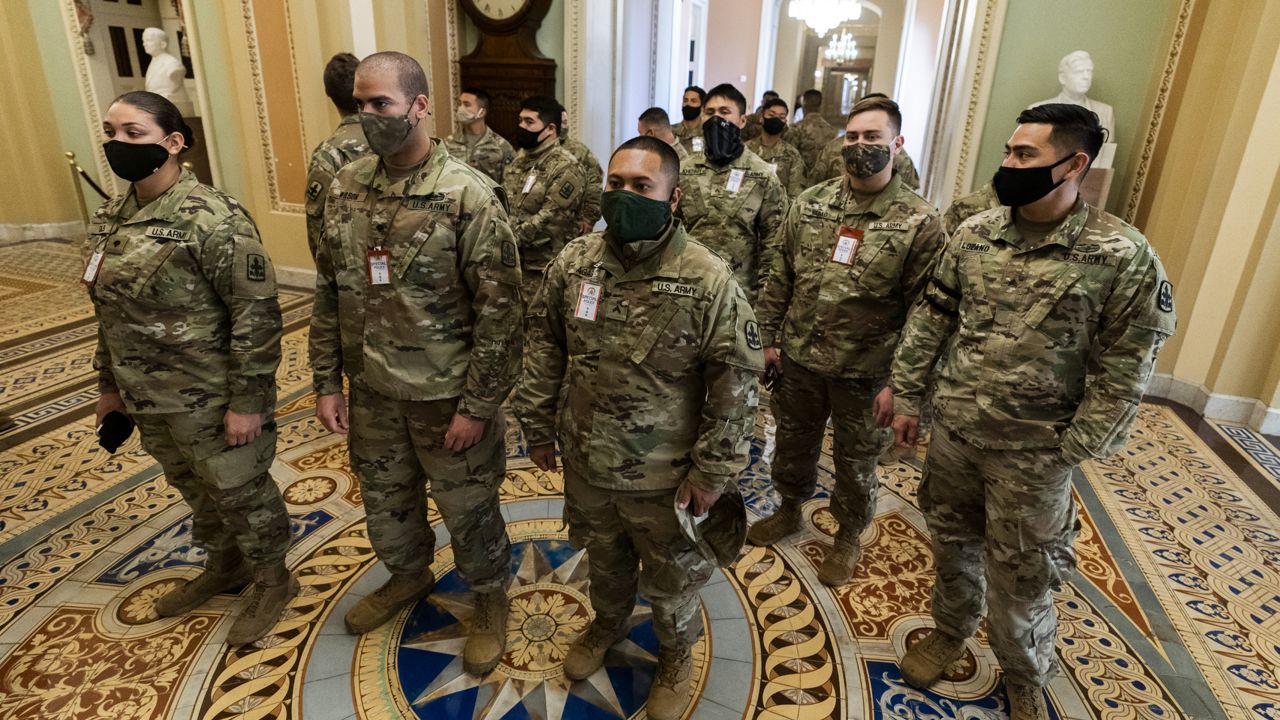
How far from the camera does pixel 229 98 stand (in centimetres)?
635

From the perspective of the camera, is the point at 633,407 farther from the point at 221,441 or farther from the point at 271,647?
the point at 271,647

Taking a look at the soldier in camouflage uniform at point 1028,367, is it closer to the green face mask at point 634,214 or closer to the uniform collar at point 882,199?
the uniform collar at point 882,199

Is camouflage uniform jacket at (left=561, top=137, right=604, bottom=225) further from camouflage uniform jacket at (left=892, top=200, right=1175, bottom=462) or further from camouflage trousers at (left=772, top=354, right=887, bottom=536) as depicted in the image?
camouflage uniform jacket at (left=892, top=200, right=1175, bottom=462)

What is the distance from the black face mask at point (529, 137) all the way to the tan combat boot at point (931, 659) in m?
3.51

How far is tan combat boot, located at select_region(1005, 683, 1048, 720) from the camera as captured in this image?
83.8 inches

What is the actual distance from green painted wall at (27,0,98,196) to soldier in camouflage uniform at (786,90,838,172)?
773cm

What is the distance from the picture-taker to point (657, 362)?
1816 millimetres

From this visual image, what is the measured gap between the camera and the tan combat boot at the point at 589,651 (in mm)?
2271

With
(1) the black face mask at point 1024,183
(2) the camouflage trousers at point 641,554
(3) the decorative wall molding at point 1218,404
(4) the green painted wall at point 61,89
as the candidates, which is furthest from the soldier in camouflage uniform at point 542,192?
(4) the green painted wall at point 61,89

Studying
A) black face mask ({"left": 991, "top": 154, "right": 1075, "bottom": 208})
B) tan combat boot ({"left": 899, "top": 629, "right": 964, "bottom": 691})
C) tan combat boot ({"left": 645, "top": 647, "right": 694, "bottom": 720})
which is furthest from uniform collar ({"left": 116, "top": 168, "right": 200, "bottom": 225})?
tan combat boot ({"left": 899, "top": 629, "right": 964, "bottom": 691})

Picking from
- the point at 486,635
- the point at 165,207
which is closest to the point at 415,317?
the point at 165,207

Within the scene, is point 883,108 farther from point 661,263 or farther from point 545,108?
point 545,108

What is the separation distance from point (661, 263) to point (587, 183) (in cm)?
287

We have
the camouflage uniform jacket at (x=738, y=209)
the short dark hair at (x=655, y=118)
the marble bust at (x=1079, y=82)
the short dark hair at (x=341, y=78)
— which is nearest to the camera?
the short dark hair at (x=341, y=78)
